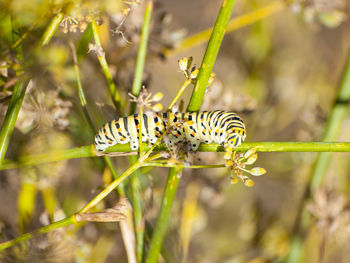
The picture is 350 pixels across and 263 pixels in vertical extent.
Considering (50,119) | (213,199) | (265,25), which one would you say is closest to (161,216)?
(50,119)

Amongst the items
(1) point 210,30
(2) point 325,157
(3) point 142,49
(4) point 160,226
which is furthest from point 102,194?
(2) point 325,157

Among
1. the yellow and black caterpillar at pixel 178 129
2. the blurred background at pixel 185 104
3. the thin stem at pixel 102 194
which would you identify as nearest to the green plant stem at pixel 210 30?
the blurred background at pixel 185 104

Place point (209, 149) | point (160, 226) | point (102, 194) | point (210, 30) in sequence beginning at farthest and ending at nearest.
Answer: point (210, 30)
point (160, 226)
point (209, 149)
point (102, 194)

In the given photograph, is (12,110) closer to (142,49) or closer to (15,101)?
(15,101)

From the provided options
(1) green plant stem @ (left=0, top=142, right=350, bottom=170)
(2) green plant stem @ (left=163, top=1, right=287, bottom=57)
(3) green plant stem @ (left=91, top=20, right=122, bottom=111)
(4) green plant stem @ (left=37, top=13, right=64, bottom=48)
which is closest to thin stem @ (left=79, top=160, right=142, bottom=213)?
(1) green plant stem @ (left=0, top=142, right=350, bottom=170)

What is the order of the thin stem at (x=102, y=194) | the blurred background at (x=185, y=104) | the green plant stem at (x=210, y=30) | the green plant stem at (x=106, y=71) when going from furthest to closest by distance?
the green plant stem at (x=210, y=30) → the blurred background at (x=185, y=104) → the green plant stem at (x=106, y=71) → the thin stem at (x=102, y=194)

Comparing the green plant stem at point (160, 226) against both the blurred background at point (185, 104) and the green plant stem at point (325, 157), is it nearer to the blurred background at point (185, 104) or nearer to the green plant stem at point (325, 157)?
the blurred background at point (185, 104)

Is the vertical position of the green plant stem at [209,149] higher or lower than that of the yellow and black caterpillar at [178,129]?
lower
